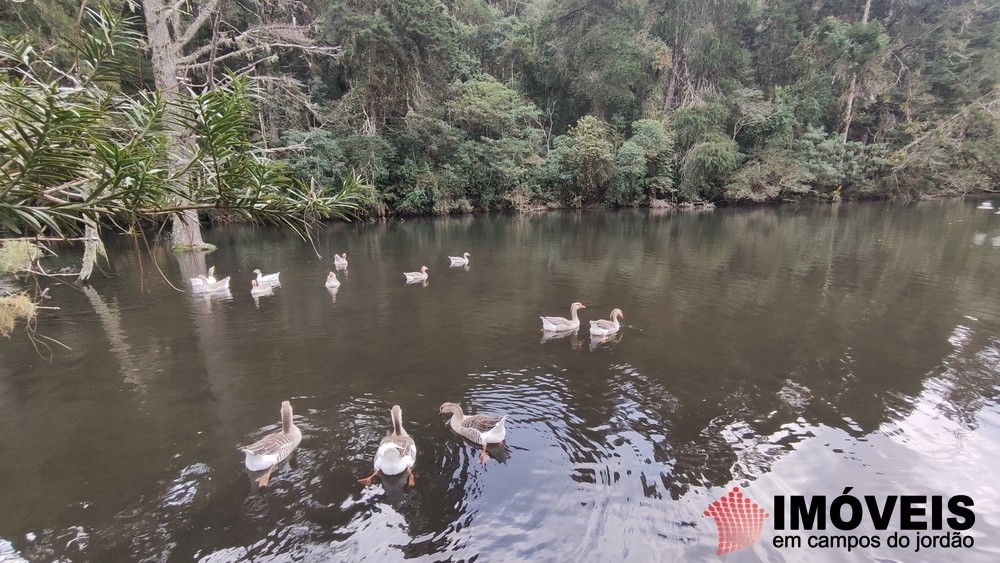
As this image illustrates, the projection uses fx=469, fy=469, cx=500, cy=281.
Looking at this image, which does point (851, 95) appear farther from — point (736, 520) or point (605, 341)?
point (736, 520)

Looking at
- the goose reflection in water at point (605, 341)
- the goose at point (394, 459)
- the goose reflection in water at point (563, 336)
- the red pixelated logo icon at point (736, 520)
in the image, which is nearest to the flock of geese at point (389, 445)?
the goose at point (394, 459)

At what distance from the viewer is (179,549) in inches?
177

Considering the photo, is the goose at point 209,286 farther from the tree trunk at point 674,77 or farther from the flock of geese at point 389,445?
the tree trunk at point 674,77

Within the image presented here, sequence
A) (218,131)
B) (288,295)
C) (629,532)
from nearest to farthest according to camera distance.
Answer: (218,131) → (629,532) → (288,295)

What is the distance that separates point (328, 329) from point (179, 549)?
6539 millimetres

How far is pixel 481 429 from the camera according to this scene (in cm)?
611

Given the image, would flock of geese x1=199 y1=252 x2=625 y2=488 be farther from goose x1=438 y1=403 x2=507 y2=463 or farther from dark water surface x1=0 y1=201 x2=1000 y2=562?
dark water surface x1=0 y1=201 x2=1000 y2=562

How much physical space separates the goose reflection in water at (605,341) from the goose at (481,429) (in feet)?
13.0

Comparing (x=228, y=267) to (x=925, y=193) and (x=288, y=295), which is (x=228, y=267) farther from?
(x=925, y=193)

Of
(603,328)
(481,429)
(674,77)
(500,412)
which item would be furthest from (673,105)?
(481,429)

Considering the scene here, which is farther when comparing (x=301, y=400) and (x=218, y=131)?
(x=301, y=400)

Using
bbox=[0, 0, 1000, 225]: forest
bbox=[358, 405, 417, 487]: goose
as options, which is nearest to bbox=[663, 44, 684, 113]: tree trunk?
bbox=[0, 0, 1000, 225]: forest

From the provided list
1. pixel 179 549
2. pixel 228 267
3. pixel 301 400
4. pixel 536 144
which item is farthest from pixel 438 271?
pixel 536 144

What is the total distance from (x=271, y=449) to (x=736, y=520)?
5.28 metres
